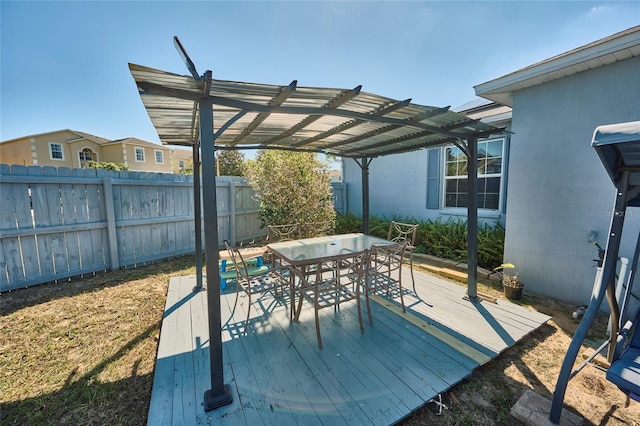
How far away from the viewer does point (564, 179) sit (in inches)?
141

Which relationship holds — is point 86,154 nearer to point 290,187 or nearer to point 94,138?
point 94,138

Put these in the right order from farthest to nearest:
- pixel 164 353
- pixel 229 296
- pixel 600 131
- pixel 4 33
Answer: pixel 4 33 < pixel 229 296 < pixel 164 353 < pixel 600 131

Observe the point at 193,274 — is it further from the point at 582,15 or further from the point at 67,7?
the point at 582,15

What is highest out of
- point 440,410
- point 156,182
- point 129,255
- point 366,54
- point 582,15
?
point 366,54

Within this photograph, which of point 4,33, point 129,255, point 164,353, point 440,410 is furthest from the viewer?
point 129,255

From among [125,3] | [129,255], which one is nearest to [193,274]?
[129,255]

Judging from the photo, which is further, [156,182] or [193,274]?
[156,182]

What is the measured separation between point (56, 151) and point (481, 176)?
90.0 ft

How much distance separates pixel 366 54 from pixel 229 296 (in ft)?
18.8

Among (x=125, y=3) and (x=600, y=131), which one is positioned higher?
(x=125, y=3)

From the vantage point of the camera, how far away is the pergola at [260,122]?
5.93 feet

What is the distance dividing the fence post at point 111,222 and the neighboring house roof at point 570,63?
666 centimetres

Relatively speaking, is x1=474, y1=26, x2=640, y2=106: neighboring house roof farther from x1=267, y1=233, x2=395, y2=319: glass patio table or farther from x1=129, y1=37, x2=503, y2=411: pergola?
x1=267, y1=233, x2=395, y2=319: glass patio table

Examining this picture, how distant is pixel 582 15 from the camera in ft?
12.7
